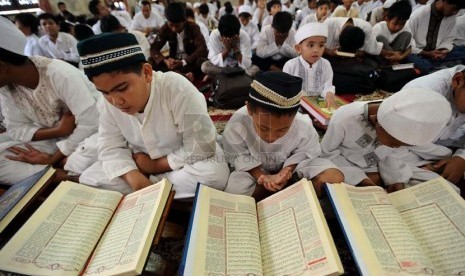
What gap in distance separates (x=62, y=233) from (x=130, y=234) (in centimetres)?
27

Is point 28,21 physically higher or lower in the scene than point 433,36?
higher

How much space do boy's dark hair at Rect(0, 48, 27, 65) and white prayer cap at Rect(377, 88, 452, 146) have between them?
6.47ft

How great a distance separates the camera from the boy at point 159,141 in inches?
53.7

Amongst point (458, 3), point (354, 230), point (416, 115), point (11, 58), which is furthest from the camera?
point (458, 3)

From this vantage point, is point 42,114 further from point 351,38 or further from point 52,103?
point 351,38

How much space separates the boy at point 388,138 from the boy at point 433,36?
7.88ft

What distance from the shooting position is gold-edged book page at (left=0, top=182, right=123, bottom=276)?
31.4 inches

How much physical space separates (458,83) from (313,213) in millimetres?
1270

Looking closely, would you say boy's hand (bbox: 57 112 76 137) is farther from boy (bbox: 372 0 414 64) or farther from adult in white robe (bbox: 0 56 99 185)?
boy (bbox: 372 0 414 64)

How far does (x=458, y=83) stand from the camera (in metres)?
1.41

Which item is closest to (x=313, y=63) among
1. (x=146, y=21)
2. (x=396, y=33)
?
(x=396, y=33)

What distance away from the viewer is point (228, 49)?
344cm

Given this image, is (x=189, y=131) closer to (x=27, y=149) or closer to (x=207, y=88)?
(x=27, y=149)

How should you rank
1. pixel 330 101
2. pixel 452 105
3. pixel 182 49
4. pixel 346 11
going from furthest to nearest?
pixel 346 11
pixel 182 49
pixel 330 101
pixel 452 105
